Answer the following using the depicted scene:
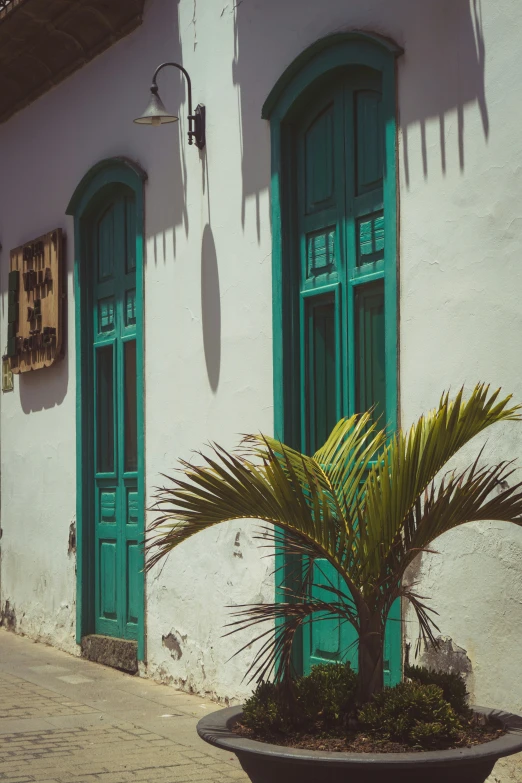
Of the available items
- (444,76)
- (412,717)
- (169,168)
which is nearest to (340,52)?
(444,76)

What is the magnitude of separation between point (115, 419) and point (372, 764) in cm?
585

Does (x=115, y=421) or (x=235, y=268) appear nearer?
(x=235, y=268)

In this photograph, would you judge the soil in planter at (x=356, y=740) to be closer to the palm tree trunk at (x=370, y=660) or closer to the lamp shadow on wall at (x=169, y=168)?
the palm tree trunk at (x=370, y=660)

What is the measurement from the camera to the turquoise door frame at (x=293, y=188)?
5.96m

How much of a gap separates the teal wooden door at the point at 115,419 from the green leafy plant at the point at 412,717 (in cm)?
479

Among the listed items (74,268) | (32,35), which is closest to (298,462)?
(74,268)

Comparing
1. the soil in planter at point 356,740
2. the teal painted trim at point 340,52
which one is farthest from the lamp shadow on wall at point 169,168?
the soil in planter at point 356,740

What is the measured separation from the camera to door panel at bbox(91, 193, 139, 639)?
29.5 feet

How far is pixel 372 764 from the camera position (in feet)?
12.0

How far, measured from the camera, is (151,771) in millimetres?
Result: 5684

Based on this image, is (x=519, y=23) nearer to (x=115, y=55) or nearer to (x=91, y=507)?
(x=115, y=55)

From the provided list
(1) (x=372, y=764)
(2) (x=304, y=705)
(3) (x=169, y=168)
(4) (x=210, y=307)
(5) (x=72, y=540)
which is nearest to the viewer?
(1) (x=372, y=764)

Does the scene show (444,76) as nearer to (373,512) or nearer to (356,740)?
(373,512)

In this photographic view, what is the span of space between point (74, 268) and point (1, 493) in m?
2.74
